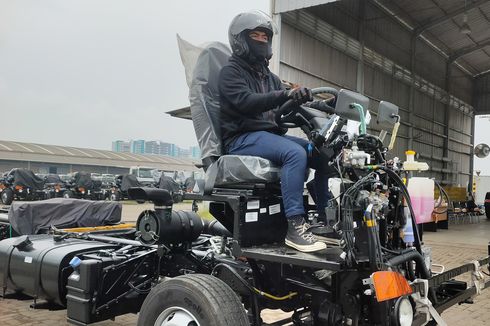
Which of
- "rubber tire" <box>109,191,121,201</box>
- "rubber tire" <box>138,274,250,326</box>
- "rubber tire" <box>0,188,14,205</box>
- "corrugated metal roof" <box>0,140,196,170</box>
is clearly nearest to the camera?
"rubber tire" <box>138,274,250,326</box>

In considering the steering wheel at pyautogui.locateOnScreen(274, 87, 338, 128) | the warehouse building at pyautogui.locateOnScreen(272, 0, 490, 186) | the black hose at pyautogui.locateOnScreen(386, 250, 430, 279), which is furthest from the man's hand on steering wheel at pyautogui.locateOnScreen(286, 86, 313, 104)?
the warehouse building at pyautogui.locateOnScreen(272, 0, 490, 186)

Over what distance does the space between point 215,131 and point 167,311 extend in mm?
1430

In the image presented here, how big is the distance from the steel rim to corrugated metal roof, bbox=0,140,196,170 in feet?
194

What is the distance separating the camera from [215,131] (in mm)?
3977

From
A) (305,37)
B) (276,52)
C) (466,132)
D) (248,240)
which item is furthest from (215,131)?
(466,132)

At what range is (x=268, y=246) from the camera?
3482 millimetres

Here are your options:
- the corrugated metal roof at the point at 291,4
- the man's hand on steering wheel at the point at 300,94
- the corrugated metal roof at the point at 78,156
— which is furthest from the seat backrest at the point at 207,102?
the corrugated metal roof at the point at 78,156

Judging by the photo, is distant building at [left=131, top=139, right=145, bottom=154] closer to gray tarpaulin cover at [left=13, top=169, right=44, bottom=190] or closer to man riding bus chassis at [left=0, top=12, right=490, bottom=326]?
gray tarpaulin cover at [left=13, top=169, right=44, bottom=190]

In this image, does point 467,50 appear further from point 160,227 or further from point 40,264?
point 40,264

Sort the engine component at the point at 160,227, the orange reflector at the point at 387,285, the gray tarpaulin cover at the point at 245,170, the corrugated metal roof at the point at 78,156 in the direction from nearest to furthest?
1. the orange reflector at the point at 387,285
2. the gray tarpaulin cover at the point at 245,170
3. the engine component at the point at 160,227
4. the corrugated metal roof at the point at 78,156

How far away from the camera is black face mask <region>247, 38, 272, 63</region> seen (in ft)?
12.8

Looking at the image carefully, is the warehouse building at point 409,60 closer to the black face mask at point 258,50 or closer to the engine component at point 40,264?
the engine component at point 40,264

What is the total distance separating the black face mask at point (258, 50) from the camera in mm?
3906

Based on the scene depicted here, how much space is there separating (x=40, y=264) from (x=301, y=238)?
2644mm
